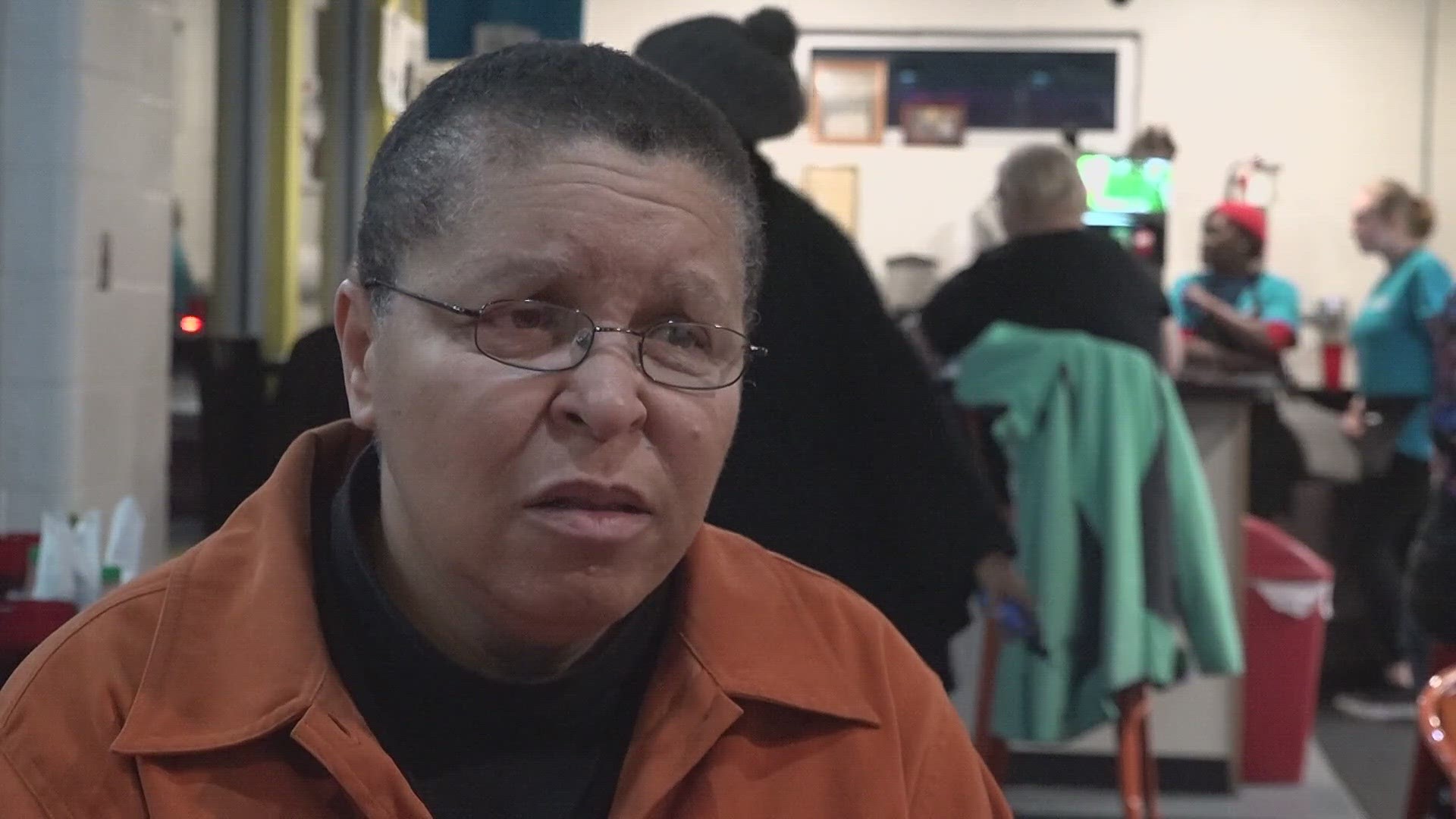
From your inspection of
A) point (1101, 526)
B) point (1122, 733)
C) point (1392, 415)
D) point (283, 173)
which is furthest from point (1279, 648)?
point (283, 173)

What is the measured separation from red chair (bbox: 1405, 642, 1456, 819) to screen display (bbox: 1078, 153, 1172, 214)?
4374 millimetres

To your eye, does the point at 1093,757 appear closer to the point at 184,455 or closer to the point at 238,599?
the point at 184,455

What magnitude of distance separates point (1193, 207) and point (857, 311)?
5.21 meters

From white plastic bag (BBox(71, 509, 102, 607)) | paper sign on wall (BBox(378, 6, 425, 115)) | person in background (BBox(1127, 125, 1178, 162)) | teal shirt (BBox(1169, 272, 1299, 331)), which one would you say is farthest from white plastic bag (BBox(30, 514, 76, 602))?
person in background (BBox(1127, 125, 1178, 162))

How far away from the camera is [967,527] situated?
194 cm

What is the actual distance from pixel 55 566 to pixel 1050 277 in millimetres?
2107

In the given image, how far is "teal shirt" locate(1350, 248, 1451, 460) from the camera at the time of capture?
4.57m

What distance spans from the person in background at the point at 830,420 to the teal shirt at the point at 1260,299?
3.74m

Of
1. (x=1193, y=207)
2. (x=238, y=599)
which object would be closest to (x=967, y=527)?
(x=238, y=599)

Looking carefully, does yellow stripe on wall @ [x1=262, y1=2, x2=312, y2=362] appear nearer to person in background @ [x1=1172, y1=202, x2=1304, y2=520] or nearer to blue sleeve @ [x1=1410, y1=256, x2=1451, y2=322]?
person in background @ [x1=1172, y1=202, x2=1304, y2=520]

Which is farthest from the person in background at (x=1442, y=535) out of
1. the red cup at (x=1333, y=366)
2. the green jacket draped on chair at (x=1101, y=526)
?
the red cup at (x=1333, y=366)

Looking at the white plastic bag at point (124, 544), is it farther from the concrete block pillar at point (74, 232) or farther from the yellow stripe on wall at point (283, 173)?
the yellow stripe on wall at point (283, 173)

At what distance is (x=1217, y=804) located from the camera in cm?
363

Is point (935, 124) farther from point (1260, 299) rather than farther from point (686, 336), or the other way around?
point (686, 336)
